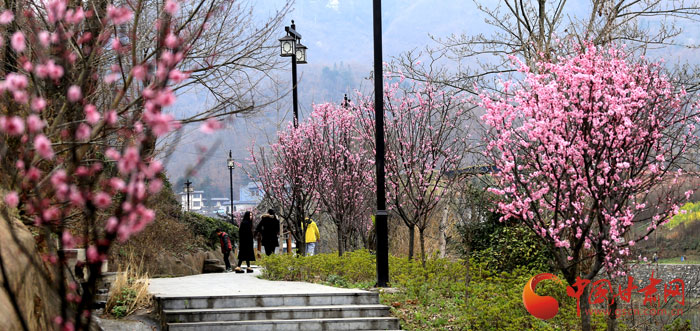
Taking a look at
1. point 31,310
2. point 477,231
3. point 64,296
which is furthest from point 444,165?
point 64,296

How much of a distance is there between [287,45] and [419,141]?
5463 millimetres

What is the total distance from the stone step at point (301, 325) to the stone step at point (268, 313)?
217 mm

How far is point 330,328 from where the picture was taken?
10266mm

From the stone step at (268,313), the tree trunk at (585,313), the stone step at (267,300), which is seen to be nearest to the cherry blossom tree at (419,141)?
the stone step at (267,300)

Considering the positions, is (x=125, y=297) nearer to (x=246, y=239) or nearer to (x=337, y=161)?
(x=246, y=239)

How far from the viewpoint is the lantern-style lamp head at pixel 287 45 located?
18448mm

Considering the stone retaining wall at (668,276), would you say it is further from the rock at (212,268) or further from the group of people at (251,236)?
the rock at (212,268)

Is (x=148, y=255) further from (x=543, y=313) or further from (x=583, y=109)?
(x=583, y=109)

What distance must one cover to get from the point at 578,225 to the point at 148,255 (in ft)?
37.6

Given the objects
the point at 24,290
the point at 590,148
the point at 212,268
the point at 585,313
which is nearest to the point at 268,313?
the point at 585,313

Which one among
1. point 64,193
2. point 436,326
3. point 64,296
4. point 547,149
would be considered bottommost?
point 436,326

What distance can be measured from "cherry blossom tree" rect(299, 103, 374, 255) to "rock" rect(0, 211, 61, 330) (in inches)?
509

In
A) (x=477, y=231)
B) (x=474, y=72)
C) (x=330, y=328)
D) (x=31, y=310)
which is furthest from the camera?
(x=474, y=72)

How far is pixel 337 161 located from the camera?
1973 centimetres
